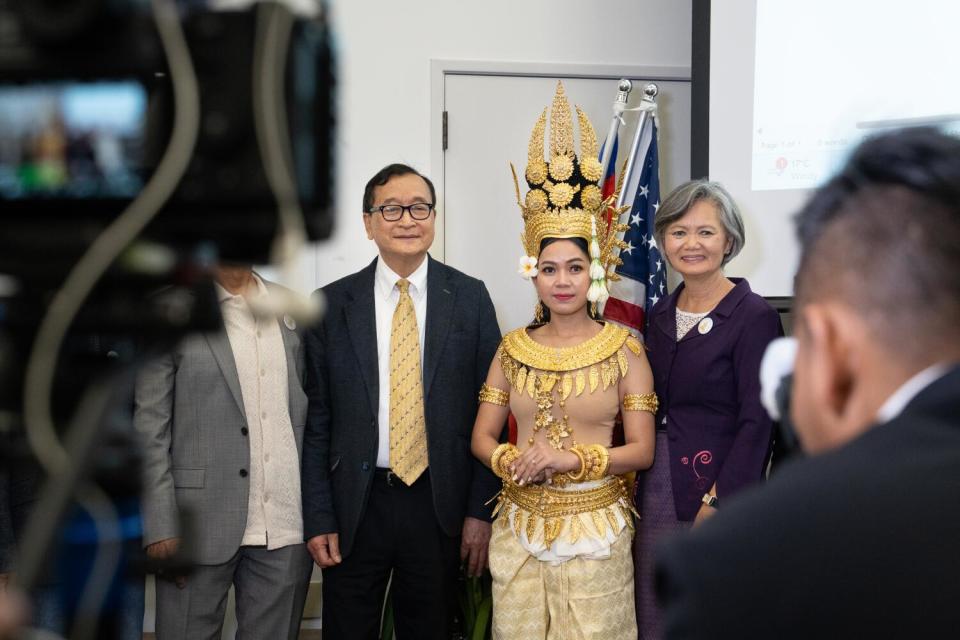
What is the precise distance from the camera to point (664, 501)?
98.8 inches

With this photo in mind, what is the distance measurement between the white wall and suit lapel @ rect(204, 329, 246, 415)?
135cm

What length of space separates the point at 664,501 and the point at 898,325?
1.82m

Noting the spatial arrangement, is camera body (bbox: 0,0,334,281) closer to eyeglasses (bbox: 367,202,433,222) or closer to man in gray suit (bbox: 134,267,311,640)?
man in gray suit (bbox: 134,267,311,640)

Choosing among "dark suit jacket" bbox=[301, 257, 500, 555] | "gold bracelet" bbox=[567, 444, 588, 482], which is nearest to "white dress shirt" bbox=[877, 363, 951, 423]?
"gold bracelet" bbox=[567, 444, 588, 482]

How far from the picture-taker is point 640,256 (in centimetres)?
350

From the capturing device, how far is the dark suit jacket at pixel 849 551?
2.29 ft

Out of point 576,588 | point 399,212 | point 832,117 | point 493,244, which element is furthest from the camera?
point 493,244

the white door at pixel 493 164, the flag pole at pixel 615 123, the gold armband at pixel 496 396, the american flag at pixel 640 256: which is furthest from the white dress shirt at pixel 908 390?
the white door at pixel 493 164

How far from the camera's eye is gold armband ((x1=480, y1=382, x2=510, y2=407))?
8.55ft

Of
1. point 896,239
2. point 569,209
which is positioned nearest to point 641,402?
point 569,209

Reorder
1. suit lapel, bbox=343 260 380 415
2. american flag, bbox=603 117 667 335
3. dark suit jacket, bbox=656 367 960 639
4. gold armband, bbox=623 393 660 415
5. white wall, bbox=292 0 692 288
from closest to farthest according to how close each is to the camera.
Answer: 1. dark suit jacket, bbox=656 367 960 639
2. gold armband, bbox=623 393 660 415
3. suit lapel, bbox=343 260 380 415
4. american flag, bbox=603 117 667 335
5. white wall, bbox=292 0 692 288

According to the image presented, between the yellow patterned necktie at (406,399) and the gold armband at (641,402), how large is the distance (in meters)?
0.59

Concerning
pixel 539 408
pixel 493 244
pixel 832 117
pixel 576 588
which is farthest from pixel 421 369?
pixel 832 117

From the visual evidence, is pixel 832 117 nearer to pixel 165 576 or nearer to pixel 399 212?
pixel 399 212
